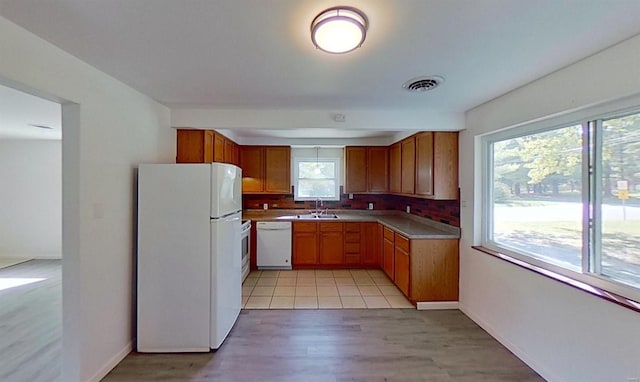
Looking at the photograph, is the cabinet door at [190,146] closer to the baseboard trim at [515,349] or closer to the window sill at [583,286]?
the window sill at [583,286]

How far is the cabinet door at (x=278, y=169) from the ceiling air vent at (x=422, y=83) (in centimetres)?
326

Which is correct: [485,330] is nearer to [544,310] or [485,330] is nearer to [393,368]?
[544,310]

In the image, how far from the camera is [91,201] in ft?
7.13

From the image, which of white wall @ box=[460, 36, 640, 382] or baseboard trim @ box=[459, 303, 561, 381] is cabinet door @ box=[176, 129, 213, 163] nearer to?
white wall @ box=[460, 36, 640, 382]

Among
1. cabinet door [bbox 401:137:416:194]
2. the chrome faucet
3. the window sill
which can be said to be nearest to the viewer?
the window sill

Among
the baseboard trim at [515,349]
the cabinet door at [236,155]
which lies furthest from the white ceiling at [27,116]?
the baseboard trim at [515,349]

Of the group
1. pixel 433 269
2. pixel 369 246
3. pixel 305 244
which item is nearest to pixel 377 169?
pixel 369 246

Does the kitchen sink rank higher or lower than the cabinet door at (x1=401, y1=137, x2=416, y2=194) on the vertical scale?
lower

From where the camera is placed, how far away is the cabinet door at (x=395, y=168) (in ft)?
15.9

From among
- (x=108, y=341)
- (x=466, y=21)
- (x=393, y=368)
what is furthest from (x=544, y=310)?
(x=108, y=341)

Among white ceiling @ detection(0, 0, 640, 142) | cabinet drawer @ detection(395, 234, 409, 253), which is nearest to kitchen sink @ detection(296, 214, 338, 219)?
cabinet drawer @ detection(395, 234, 409, 253)

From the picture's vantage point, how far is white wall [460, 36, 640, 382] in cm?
175

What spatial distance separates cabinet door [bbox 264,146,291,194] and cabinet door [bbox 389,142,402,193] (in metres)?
1.79

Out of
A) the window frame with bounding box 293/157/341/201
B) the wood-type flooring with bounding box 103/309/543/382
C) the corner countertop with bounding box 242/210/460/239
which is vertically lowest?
the wood-type flooring with bounding box 103/309/543/382
